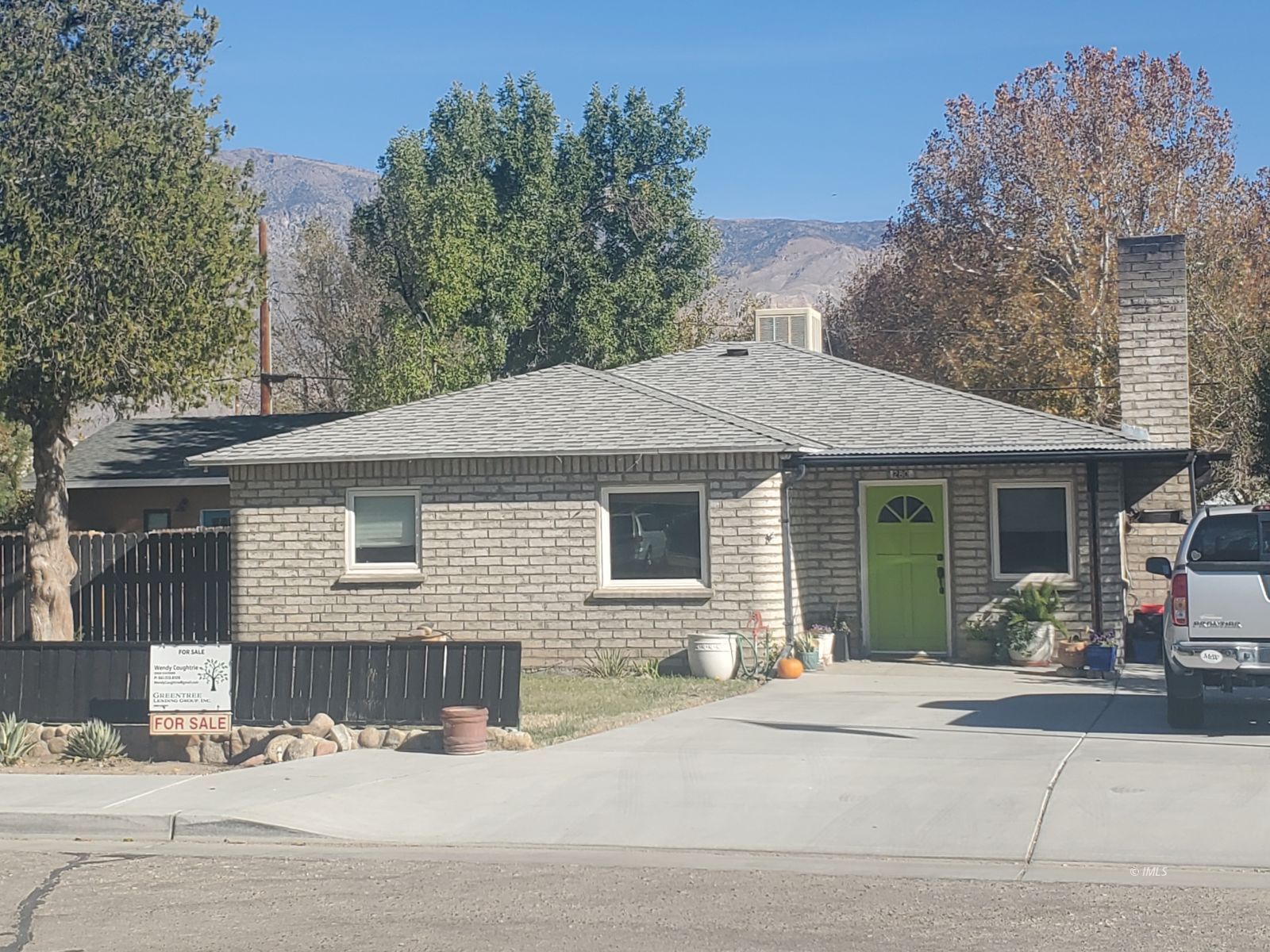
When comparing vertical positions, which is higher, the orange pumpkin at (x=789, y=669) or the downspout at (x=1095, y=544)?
the downspout at (x=1095, y=544)

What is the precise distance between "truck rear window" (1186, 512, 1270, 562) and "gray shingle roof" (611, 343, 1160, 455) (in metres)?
4.77

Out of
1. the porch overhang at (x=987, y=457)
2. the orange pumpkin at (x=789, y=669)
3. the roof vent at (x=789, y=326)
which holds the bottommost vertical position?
the orange pumpkin at (x=789, y=669)

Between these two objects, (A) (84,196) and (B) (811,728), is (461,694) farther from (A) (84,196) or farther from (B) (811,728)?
(A) (84,196)

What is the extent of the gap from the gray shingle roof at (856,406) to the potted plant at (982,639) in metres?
2.25

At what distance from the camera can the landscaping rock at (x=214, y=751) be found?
45.3 ft

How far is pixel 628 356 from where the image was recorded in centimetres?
3909

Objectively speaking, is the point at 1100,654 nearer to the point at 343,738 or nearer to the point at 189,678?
the point at 343,738

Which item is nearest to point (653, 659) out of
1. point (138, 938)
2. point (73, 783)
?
point (73, 783)

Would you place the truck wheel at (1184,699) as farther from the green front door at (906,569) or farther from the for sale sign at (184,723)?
the for sale sign at (184,723)

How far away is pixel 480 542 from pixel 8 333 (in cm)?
612

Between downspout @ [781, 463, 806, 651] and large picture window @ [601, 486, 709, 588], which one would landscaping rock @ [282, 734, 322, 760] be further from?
downspout @ [781, 463, 806, 651]

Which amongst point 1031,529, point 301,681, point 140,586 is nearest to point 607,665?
point 301,681

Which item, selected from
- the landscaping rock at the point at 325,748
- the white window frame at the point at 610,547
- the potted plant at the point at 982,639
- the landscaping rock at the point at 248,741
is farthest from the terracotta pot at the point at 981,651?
the landscaping rock at the point at 248,741

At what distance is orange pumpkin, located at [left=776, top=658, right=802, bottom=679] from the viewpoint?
1716 centimetres
